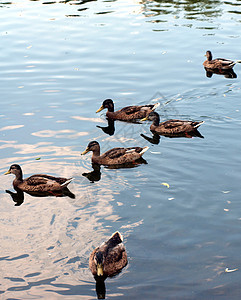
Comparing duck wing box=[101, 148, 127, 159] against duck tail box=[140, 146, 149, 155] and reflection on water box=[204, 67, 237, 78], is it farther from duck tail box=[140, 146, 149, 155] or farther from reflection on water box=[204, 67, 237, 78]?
reflection on water box=[204, 67, 237, 78]

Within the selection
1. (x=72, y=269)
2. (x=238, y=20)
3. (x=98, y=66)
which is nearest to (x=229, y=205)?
(x=72, y=269)

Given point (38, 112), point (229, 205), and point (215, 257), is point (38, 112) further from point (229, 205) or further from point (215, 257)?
point (215, 257)

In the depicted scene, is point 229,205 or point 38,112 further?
point 38,112

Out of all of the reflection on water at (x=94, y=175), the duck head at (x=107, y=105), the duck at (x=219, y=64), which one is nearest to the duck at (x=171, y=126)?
the duck head at (x=107, y=105)

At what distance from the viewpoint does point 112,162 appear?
53.6 ft

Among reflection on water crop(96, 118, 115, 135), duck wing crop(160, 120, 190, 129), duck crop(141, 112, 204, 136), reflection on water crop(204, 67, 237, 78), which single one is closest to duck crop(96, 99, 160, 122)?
reflection on water crop(96, 118, 115, 135)

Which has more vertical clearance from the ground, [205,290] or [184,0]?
[184,0]

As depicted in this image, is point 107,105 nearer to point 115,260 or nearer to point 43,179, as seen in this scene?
point 43,179

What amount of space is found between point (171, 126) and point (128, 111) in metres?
2.23

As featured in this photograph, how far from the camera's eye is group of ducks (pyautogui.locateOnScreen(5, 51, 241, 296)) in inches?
427

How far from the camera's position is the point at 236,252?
11047 mm

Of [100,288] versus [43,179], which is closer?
[100,288]

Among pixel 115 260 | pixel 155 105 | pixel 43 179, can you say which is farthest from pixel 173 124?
pixel 115 260

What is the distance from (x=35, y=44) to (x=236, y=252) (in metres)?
20.1
